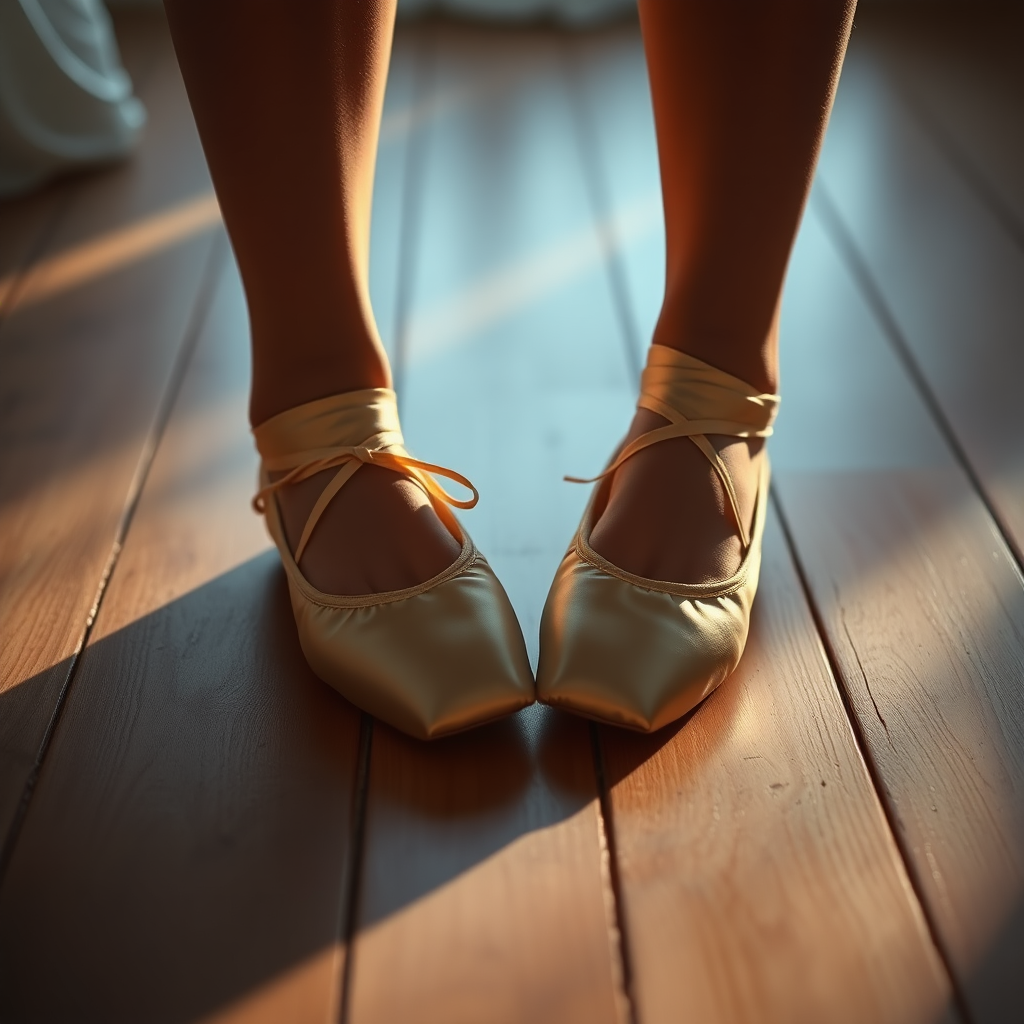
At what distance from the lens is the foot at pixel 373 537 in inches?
27.3

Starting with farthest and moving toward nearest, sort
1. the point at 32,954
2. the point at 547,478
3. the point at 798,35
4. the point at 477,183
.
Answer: the point at 477,183 < the point at 547,478 < the point at 798,35 < the point at 32,954

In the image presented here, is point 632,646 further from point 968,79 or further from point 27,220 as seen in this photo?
point 968,79

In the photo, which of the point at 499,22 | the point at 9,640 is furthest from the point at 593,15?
the point at 9,640

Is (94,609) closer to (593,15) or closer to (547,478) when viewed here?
(547,478)

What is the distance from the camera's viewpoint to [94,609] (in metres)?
0.75

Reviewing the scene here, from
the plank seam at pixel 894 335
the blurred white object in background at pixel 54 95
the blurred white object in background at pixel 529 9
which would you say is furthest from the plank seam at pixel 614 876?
the blurred white object in background at pixel 529 9

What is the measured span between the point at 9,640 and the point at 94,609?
0.05 metres

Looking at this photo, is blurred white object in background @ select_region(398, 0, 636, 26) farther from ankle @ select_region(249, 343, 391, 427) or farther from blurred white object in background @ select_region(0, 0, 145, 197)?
ankle @ select_region(249, 343, 391, 427)

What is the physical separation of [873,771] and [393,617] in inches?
11.0

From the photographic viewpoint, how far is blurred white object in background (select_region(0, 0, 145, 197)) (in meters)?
1.28

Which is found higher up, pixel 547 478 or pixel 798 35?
pixel 798 35

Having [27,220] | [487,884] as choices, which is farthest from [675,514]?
[27,220]

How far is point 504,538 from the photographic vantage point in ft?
2.66

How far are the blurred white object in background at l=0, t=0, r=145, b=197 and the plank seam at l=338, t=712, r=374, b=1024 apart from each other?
943mm
